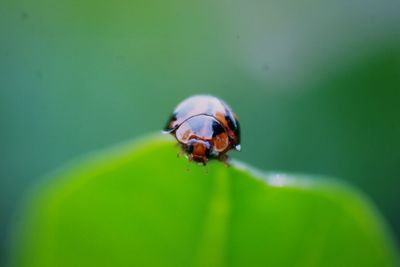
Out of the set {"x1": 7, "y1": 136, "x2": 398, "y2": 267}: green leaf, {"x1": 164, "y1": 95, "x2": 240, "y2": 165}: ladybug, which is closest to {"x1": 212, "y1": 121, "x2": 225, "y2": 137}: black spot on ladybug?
{"x1": 164, "y1": 95, "x2": 240, "y2": 165}: ladybug

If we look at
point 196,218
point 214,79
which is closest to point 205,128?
point 196,218

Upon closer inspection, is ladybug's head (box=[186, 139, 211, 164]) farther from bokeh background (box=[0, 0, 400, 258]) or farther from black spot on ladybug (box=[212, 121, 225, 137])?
bokeh background (box=[0, 0, 400, 258])

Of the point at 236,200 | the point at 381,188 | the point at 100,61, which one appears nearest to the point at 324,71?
the point at 381,188

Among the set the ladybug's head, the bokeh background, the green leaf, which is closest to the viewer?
the green leaf

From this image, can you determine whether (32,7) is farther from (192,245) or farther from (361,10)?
(192,245)

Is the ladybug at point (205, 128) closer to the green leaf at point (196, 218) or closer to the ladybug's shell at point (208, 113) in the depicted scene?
the ladybug's shell at point (208, 113)

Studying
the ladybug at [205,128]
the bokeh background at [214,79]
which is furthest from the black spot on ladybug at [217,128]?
the bokeh background at [214,79]

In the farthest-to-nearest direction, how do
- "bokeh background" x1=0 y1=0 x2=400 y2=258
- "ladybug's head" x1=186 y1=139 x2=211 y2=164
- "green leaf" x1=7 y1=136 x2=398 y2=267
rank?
1. "bokeh background" x1=0 y1=0 x2=400 y2=258
2. "ladybug's head" x1=186 y1=139 x2=211 y2=164
3. "green leaf" x1=7 y1=136 x2=398 y2=267

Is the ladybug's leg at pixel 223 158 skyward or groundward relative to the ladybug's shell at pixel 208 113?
groundward
